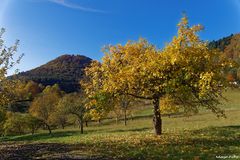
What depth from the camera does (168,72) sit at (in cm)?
2858

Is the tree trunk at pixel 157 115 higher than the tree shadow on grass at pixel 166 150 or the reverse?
higher

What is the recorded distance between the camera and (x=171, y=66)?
93.0ft

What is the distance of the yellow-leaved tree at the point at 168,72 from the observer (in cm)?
2778

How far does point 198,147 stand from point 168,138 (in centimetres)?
602

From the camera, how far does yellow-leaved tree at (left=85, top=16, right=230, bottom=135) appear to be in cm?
2778

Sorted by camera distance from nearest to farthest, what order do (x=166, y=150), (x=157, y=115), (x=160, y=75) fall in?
(x=166, y=150), (x=160, y=75), (x=157, y=115)

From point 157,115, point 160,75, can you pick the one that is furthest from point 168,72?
point 157,115

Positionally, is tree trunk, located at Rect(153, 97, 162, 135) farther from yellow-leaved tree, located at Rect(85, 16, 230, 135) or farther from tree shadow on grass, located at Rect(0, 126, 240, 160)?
tree shadow on grass, located at Rect(0, 126, 240, 160)

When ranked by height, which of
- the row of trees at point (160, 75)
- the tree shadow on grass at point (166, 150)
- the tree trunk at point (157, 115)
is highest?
the row of trees at point (160, 75)

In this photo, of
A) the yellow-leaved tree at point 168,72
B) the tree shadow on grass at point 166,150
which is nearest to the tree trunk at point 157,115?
the yellow-leaved tree at point 168,72

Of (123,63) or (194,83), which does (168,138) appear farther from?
(123,63)

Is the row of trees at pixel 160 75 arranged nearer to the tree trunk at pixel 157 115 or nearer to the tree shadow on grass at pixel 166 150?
the tree trunk at pixel 157 115

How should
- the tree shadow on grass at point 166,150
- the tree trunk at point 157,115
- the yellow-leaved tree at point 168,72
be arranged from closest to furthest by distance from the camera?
the tree shadow on grass at point 166,150 < the yellow-leaved tree at point 168,72 < the tree trunk at point 157,115

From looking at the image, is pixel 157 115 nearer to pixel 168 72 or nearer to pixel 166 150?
pixel 168 72
